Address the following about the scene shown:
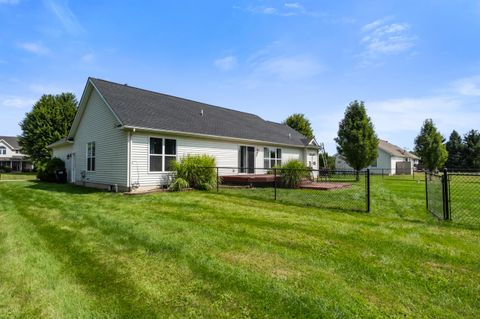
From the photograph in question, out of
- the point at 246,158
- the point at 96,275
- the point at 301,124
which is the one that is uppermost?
the point at 301,124

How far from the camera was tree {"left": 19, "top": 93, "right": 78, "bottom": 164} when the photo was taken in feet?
105

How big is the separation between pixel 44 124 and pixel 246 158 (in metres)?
27.5

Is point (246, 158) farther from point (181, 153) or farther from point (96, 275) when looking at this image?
point (96, 275)

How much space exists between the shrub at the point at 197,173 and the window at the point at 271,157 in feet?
23.0

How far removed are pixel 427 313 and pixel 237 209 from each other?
224 inches

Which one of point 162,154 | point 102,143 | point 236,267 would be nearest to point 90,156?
point 102,143

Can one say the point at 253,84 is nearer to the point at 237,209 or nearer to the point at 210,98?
the point at 210,98

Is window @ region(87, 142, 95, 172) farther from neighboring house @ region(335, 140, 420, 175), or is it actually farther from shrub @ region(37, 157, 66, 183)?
neighboring house @ region(335, 140, 420, 175)

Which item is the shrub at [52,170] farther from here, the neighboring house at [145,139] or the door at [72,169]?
the door at [72,169]

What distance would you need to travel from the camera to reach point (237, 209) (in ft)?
26.3

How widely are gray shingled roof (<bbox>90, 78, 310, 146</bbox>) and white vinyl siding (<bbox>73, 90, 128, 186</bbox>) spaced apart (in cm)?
67

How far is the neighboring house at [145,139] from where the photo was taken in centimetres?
1238

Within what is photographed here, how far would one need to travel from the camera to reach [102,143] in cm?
1413

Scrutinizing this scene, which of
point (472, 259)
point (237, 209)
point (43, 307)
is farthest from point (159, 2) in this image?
point (472, 259)
